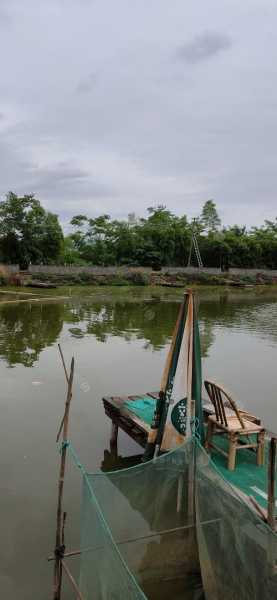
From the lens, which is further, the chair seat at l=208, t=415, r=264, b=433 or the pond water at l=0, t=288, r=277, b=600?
the chair seat at l=208, t=415, r=264, b=433

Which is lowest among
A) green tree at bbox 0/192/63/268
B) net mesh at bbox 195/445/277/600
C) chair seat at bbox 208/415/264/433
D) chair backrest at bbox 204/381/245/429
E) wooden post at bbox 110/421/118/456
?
wooden post at bbox 110/421/118/456

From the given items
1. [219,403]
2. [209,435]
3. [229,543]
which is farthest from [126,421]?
[229,543]

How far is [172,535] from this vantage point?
4637 millimetres

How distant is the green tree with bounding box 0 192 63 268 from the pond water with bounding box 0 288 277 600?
1798 centimetres

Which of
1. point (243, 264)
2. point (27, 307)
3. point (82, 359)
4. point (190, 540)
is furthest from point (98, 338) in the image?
point (243, 264)

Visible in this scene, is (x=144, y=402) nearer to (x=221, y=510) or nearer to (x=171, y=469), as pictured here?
(x=171, y=469)

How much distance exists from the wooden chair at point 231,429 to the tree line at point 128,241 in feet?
131

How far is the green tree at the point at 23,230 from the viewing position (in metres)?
43.1

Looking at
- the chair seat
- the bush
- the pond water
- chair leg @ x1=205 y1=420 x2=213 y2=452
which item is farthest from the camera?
the bush

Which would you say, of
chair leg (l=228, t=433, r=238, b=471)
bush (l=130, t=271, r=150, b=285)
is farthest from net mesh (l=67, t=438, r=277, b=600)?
bush (l=130, t=271, r=150, b=285)

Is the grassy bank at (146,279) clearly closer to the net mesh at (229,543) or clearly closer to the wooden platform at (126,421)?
the wooden platform at (126,421)

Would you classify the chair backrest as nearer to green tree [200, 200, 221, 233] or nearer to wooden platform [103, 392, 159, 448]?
wooden platform [103, 392, 159, 448]

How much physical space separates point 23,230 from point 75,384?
35.0 meters

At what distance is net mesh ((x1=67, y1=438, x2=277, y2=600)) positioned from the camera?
362 cm
